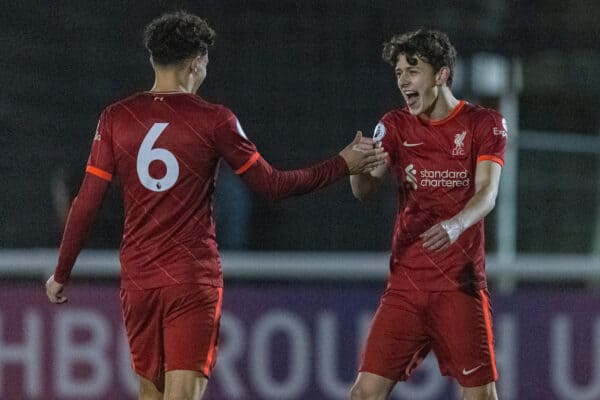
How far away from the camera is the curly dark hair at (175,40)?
190 inches

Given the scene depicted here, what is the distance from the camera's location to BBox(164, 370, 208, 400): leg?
4.78m

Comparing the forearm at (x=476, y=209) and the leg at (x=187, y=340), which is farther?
the forearm at (x=476, y=209)

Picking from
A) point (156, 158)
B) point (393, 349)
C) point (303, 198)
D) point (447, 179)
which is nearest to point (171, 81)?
point (156, 158)

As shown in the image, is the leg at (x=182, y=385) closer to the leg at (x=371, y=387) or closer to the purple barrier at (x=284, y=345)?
the leg at (x=371, y=387)

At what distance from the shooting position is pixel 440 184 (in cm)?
516

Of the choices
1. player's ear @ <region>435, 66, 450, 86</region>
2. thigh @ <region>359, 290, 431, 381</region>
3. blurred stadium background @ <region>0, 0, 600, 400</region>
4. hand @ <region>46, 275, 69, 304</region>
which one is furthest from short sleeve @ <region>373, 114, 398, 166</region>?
blurred stadium background @ <region>0, 0, 600, 400</region>

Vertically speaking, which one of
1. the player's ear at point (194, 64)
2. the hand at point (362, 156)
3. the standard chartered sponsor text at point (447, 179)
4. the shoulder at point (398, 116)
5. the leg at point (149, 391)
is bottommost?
the leg at point (149, 391)

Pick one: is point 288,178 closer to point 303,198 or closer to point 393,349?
point 393,349

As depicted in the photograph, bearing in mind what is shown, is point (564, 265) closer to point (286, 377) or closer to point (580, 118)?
point (580, 118)

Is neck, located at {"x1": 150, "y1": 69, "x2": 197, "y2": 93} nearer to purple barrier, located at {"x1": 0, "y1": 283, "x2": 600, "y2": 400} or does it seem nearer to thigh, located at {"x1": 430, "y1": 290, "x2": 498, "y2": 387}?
thigh, located at {"x1": 430, "y1": 290, "x2": 498, "y2": 387}

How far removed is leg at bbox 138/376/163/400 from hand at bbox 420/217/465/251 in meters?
1.08

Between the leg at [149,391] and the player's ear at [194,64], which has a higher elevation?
the player's ear at [194,64]

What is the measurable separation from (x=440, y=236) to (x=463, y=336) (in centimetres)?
58

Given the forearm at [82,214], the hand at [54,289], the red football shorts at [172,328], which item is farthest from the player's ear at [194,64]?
the hand at [54,289]
